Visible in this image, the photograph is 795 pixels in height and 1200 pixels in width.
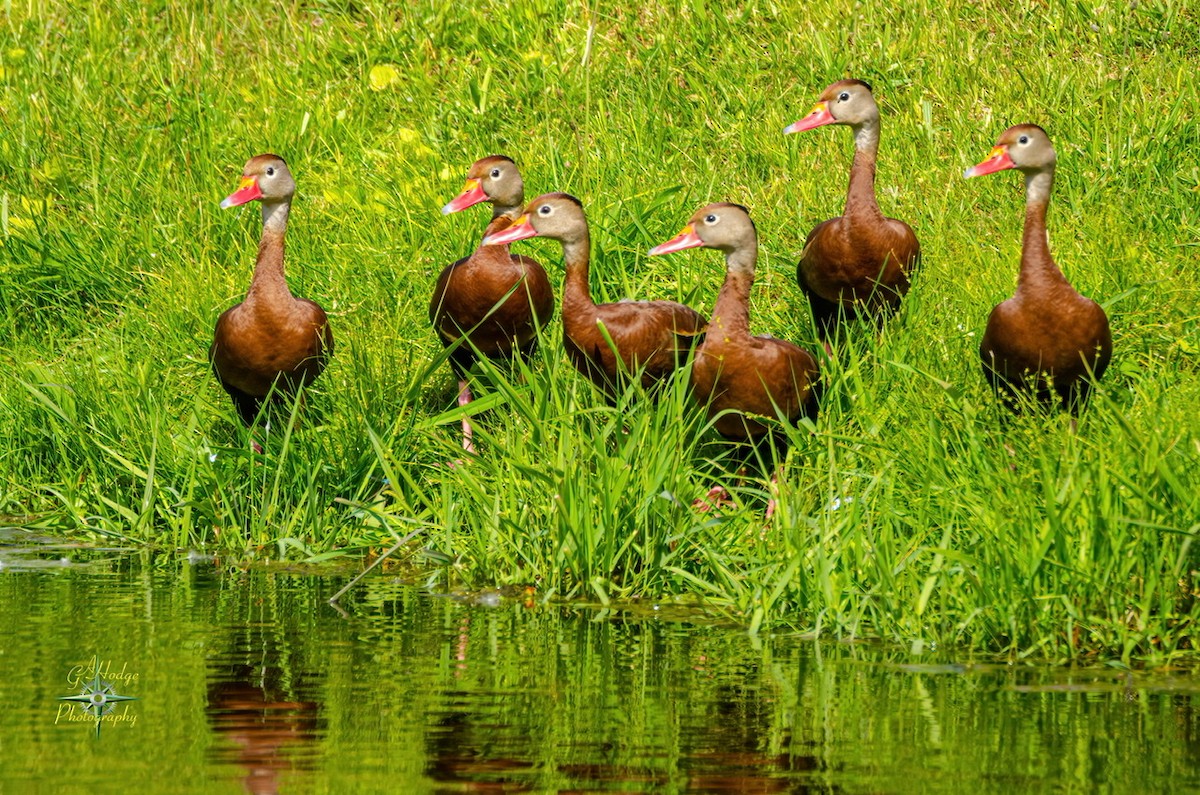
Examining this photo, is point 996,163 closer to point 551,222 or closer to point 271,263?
point 551,222

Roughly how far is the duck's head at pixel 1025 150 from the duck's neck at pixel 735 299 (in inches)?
36.0

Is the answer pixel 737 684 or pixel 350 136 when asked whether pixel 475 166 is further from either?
pixel 737 684

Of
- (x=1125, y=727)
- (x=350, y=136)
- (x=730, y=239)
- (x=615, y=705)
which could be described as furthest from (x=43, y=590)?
(x=350, y=136)

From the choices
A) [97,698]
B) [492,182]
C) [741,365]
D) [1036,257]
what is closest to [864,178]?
[1036,257]

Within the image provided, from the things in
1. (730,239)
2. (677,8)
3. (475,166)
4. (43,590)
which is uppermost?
(677,8)

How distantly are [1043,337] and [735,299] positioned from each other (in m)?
1.20

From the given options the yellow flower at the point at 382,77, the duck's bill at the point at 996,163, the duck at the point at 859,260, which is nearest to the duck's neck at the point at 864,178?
the duck at the point at 859,260

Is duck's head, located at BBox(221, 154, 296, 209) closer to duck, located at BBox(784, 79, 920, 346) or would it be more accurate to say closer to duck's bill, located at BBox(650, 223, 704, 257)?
duck's bill, located at BBox(650, 223, 704, 257)

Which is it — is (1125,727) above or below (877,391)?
below

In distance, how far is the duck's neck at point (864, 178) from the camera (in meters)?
7.21

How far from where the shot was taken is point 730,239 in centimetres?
668

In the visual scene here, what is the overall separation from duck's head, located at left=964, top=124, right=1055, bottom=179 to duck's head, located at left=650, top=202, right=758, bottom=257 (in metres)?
0.88

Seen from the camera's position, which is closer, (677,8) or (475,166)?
(475,166)

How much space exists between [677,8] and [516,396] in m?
5.21
